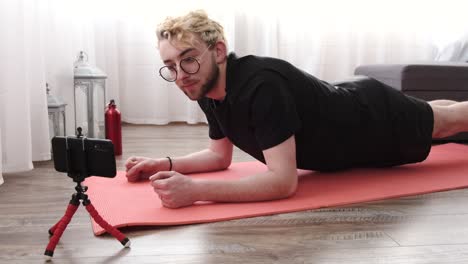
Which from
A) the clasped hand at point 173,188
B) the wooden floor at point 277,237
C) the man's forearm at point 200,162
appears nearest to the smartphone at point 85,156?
the wooden floor at point 277,237

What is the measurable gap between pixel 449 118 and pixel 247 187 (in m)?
0.86

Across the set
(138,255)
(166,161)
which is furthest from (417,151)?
(138,255)

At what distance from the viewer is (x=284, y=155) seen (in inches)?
50.9

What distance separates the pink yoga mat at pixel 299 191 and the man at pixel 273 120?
0.11ft

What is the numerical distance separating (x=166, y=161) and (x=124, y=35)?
1.83 meters

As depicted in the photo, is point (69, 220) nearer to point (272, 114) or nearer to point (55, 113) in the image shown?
point (272, 114)

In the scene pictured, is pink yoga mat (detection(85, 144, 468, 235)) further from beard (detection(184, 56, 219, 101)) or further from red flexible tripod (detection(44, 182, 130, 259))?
beard (detection(184, 56, 219, 101))

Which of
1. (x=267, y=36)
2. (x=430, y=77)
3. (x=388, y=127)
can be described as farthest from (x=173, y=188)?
(x=267, y=36)

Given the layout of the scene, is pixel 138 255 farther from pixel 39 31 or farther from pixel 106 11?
pixel 106 11

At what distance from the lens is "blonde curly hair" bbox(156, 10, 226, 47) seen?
1.27 m

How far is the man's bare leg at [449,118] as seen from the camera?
177cm

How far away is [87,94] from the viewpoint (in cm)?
242

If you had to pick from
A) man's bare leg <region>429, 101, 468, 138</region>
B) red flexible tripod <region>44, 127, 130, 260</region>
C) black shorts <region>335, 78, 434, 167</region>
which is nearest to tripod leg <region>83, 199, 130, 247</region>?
red flexible tripod <region>44, 127, 130, 260</region>

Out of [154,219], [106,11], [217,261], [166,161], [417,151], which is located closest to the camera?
[217,261]
